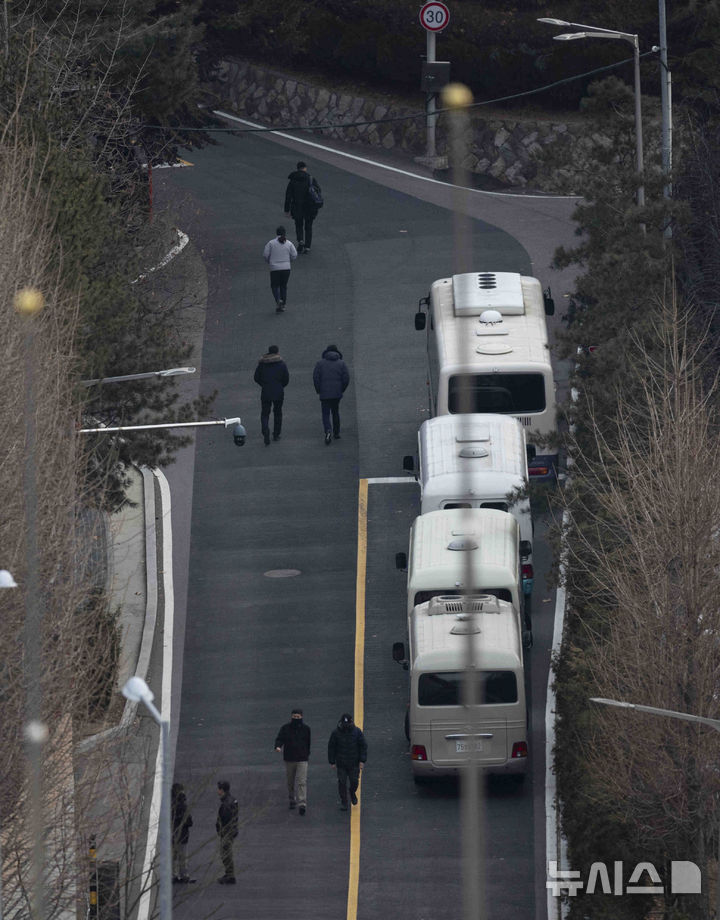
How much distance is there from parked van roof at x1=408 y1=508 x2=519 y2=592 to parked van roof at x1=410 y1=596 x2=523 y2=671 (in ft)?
1.65

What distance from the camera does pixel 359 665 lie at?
30016mm

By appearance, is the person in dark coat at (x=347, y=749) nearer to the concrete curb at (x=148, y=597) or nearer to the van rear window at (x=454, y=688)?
the van rear window at (x=454, y=688)

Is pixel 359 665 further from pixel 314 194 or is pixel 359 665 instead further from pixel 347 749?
pixel 314 194

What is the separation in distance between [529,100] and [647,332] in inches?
1078

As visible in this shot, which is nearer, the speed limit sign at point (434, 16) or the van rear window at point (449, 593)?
the van rear window at point (449, 593)

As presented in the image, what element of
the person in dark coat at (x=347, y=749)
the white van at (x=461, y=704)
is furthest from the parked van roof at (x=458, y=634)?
the person in dark coat at (x=347, y=749)

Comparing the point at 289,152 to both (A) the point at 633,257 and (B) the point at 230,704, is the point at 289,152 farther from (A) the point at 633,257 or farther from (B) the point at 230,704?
(B) the point at 230,704

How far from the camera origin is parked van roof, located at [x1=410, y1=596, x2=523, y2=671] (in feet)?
85.0

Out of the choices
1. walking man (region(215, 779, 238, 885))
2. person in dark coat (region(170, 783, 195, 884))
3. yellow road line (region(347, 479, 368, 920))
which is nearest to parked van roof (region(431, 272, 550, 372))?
yellow road line (region(347, 479, 368, 920))

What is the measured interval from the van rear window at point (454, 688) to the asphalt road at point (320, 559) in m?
1.60

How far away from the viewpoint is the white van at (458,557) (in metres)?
27.5

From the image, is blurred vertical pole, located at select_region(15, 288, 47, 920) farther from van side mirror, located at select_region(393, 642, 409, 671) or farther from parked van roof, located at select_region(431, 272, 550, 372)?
parked van roof, located at select_region(431, 272, 550, 372)

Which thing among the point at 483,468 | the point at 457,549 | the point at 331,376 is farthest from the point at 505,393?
the point at 457,549

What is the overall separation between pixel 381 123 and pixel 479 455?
27.9m
